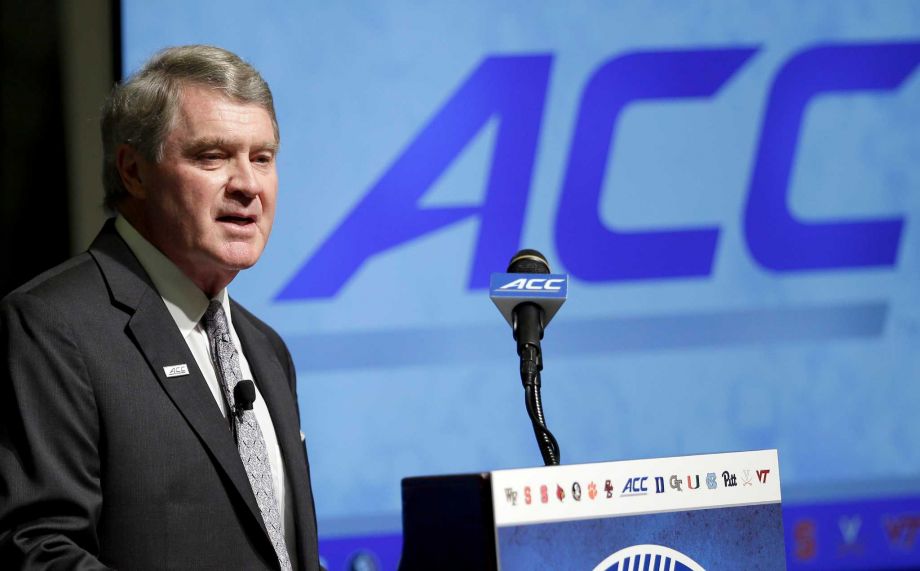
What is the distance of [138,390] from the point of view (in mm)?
1863

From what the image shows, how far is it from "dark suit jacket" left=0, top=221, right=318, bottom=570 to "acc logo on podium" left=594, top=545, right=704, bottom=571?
67cm

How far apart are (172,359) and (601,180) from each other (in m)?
1.96

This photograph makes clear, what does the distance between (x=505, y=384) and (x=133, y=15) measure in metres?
1.61

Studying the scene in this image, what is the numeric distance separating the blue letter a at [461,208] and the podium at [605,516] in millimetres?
1866

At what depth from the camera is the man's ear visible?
207 cm

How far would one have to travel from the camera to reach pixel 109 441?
1.82m

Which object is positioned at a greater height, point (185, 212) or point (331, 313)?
point (331, 313)

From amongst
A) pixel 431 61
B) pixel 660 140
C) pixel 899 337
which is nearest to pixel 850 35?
pixel 660 140

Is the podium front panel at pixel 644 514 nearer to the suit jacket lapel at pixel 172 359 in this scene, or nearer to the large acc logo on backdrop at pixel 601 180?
the suit jacket lapel at pixel 172 359

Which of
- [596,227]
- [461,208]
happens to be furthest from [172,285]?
[596,227]

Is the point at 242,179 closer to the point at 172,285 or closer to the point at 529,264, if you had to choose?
the point at 172,285

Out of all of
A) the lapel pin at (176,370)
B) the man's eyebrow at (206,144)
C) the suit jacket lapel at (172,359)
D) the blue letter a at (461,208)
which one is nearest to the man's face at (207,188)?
the man's eyebrow at (206,144)

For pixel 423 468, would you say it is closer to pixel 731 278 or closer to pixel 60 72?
pixel 731 278

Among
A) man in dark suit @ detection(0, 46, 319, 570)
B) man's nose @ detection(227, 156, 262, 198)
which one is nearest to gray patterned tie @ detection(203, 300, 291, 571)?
man in dark suit @ detection(0, 46, 319, 570)
